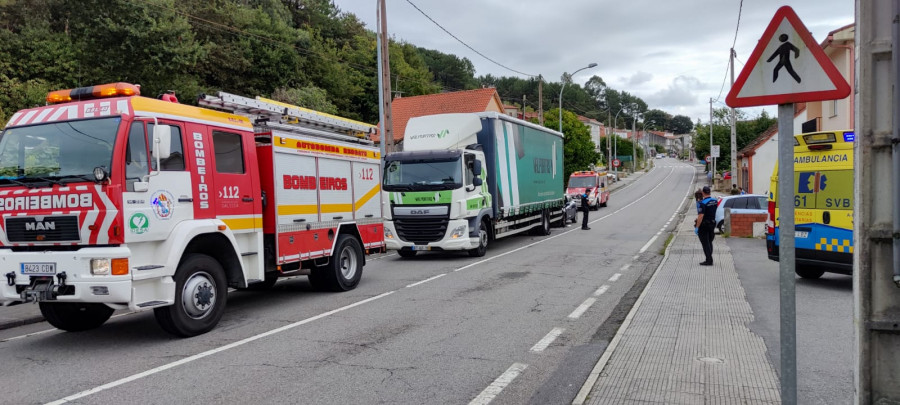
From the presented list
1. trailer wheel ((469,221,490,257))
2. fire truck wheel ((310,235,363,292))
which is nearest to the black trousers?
trailer wheel ((469,221,490,257))

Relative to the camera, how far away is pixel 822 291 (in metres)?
9.38

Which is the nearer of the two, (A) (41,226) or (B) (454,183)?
(A) (41,226)

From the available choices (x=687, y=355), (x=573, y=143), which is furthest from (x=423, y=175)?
(x=573, y=143)

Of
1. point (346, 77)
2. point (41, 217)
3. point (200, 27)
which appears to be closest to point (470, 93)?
point (346, 77)

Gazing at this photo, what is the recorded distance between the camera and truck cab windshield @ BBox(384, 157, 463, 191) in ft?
45.5

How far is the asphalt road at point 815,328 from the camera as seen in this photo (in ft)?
15.9

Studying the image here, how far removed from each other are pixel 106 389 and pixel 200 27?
32388 millimetres

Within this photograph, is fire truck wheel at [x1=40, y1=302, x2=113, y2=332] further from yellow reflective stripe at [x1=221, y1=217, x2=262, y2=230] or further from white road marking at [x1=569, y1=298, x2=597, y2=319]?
white road marking at [x1=569, y1=298, x2=597, y2=319]

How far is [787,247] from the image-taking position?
3242mm

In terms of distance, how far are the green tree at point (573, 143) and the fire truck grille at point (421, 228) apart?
3447 cm

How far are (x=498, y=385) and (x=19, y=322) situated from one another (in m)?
7.04

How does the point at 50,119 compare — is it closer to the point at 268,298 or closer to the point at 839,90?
the point at 268,298

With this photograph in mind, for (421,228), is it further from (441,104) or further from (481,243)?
(441,104)

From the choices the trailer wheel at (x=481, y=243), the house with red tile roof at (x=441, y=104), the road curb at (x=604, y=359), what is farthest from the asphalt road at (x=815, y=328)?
the house with red tile roof at (x=441, y=104)
